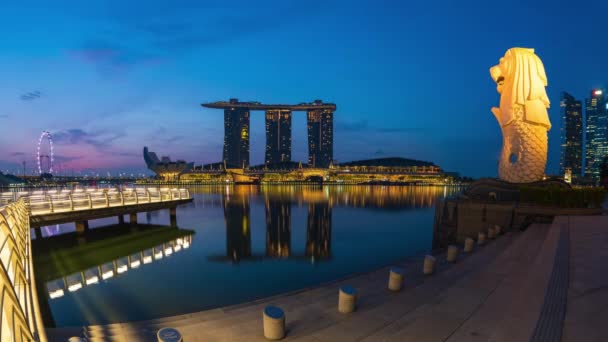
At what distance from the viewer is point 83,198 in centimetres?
2262

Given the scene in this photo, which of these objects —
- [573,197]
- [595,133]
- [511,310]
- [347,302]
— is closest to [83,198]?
[347,302]

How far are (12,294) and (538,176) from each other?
3266cm

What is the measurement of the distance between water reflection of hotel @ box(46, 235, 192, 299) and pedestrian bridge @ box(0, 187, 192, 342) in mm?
2754

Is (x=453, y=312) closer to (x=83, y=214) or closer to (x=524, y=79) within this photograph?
(x=83, y=214)

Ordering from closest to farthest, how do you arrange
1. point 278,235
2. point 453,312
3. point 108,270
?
point 453,312, point 108,270, point 278,235

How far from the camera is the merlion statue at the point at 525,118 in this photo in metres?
26.3

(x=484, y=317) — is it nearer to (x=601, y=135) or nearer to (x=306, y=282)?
(x=306, y=282)

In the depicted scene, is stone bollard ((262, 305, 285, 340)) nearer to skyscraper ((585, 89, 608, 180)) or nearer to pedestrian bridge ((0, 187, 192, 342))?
pedestrian bridge ((0, 187, 192, 342))

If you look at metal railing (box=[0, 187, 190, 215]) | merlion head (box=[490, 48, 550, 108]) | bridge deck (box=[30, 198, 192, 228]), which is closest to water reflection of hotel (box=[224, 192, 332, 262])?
metal railing (box=[0, 187, 190, 215])

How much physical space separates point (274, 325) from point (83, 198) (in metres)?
23.2

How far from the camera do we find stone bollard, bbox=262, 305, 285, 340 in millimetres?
5891

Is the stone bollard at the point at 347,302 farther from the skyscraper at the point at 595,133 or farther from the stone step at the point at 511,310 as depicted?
the skyscraper at the point at 595,133

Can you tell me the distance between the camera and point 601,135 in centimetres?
17625

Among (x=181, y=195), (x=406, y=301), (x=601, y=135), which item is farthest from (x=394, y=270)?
(x=601, y=135)
